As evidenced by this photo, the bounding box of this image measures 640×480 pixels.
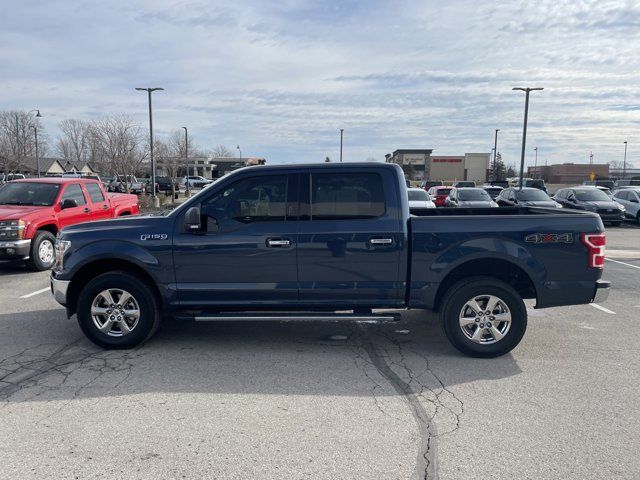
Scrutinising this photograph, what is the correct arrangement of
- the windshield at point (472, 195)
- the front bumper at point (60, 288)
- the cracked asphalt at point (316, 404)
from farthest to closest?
1. the windshield at point (472, 195)
2. the front bumper at point (60, 288)
3. the cracked asphalt at point (316, 404)

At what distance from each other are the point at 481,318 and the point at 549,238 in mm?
1037

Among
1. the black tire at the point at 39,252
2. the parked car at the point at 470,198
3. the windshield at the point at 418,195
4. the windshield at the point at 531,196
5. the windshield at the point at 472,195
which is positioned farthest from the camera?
the windshield at the point at 531,196

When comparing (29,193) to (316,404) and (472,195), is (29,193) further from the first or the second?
(472,195)

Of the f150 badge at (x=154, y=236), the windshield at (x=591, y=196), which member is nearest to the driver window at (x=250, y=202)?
the f150 badge at (x=154, y=236)

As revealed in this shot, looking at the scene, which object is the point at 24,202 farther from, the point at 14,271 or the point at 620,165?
the point at 620,165

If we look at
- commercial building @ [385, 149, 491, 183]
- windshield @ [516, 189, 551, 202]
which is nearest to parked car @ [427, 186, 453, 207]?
windshield @ [516, 189, 551, 202]

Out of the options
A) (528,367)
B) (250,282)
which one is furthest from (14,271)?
(528,367)

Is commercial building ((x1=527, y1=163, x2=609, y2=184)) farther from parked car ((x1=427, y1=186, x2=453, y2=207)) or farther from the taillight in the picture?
the taillight

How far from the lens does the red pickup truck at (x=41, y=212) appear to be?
9.14 metres

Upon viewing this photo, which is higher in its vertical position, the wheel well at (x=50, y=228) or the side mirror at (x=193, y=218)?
the side mirror at (x=193, y=218)

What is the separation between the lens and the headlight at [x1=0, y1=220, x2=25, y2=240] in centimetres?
906

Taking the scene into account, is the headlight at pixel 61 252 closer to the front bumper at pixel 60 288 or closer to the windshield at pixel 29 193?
the front bumper at pixel 60 288

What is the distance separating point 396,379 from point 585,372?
1.84 m

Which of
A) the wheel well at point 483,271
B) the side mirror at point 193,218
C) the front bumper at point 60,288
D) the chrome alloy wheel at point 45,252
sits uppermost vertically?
the side mirror at point 193,218
